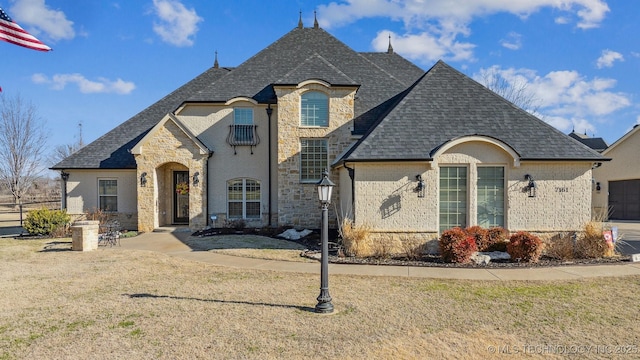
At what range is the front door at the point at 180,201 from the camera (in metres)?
18.3

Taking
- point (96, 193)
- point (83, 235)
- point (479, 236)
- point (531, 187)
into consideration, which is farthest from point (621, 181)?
point (96, 193)

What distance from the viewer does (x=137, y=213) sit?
1747 cm

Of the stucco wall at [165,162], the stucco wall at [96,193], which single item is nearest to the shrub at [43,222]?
the stucco wall at [96,193]

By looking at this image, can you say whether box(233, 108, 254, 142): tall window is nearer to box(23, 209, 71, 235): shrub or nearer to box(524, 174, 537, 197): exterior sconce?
box(23, 209, 71, 235): shrub

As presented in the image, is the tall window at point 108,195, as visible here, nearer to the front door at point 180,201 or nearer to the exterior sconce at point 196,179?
the front door at point 180,201

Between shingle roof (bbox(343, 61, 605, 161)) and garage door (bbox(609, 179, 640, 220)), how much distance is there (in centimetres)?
1657

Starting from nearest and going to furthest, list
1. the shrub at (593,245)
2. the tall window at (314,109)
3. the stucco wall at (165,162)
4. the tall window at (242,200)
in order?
1. the shrub at (593,245)
2. the tall window at (314,109)
3. the stucco wall at (165,162)
4. the tall window at (242,200)

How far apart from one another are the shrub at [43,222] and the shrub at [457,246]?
16.2 metres

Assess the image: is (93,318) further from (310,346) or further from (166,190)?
(166,190)

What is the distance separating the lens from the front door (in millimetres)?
18281

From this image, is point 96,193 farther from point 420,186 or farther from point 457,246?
point 457,246

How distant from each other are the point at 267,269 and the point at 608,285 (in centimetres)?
809

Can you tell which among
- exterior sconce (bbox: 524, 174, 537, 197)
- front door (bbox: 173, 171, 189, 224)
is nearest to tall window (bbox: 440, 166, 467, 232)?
exterior sconce (bbox: 524, 174, 537, 197)

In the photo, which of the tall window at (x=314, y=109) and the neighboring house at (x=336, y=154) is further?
the tall window at (x=314, y=109)
